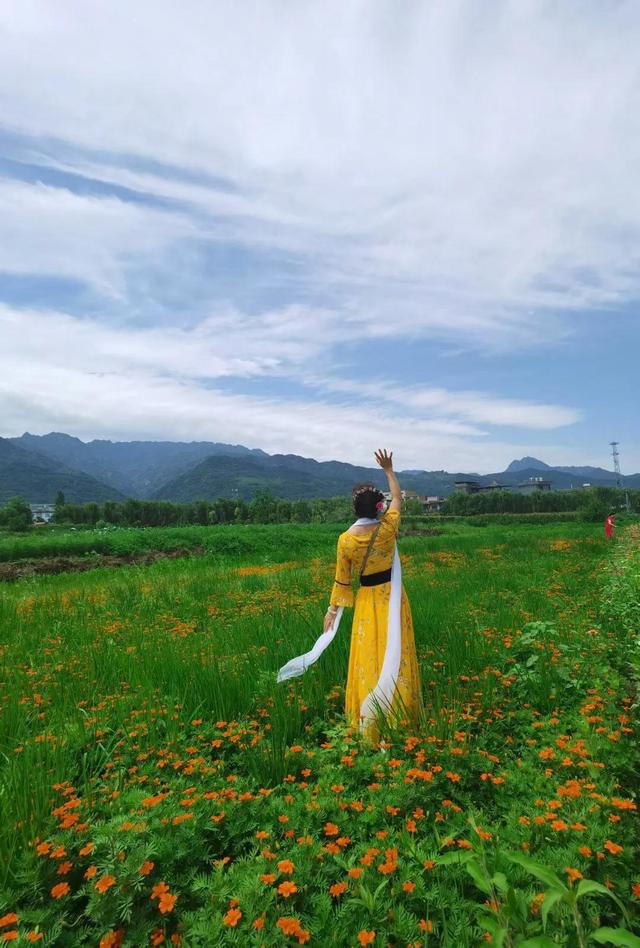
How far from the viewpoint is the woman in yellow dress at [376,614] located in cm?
395

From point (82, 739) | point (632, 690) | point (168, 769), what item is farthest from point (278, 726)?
point (632, 690)

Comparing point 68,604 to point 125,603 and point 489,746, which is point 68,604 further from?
point 489,746

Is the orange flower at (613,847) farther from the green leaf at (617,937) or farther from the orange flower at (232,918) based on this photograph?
the orange flower at (232,918)

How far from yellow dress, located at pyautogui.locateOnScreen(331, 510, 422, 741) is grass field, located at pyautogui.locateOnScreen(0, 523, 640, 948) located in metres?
0.25

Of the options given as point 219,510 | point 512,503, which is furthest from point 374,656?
point 512,503

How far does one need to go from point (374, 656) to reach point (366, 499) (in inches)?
51.0

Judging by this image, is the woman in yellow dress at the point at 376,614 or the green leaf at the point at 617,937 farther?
the woman in yellow dress at the point at 376,614

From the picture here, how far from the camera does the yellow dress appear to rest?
13.4 feet

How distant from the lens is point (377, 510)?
14.4ft

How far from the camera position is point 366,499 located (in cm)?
434

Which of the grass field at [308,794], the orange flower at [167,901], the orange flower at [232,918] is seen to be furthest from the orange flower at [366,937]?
the orange flower at [167,901]

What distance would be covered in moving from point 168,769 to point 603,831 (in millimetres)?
2493

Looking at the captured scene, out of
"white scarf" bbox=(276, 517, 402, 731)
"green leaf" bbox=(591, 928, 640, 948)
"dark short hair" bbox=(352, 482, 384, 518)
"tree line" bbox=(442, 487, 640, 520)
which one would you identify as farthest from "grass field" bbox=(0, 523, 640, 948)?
"tree line" bbox=(442, 487, 640, 520)

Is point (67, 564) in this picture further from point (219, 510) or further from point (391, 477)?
point (219, 510)
